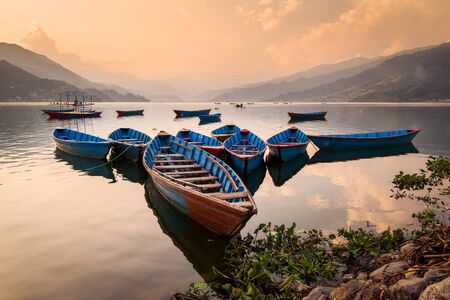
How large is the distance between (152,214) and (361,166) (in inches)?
731

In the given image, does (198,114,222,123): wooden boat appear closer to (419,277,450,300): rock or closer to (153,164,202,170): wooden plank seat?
(153,164,202,170): wooden plank seat

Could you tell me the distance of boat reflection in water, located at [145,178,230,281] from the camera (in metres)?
9.43

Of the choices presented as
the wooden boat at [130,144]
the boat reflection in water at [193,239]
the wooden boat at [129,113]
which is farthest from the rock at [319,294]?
the wooden boat at [129,113]

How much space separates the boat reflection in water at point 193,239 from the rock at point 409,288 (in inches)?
201

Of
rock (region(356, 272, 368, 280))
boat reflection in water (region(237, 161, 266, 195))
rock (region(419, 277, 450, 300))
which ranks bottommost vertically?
boat reflection in water (region(237, 161, 266, 195))

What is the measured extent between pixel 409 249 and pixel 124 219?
10900mm

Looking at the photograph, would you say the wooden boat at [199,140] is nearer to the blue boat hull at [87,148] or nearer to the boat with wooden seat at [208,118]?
the blue boat hull at [87,148]

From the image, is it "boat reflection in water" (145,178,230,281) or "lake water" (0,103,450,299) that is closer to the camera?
"lake water" (0,103,450,299)

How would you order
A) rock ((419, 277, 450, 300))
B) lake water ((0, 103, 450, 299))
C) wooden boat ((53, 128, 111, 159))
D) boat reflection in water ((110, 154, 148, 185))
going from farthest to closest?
wooden boat ((53, 128, 111, 159))
boat reflection in water ((110, 154, 148, 185))
lake water ((0, 103, 450, 299))
rock ((419, 277, 450, 300))

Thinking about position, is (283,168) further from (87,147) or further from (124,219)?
(87,147)

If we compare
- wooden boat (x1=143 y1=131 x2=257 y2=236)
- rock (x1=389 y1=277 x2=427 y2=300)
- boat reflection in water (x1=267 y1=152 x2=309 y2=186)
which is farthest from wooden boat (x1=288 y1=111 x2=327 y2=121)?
rock (x1=389 y1=277 x2=427 y2=300)

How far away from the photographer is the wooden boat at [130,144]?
2148 cm

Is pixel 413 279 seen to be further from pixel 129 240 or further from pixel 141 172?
pixel 141 172

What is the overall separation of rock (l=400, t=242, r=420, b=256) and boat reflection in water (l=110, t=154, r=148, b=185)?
14.9 metres
